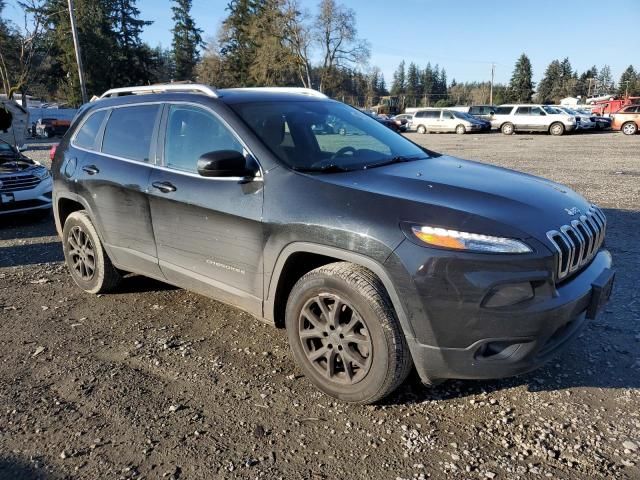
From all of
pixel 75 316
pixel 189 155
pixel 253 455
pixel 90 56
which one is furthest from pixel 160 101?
pixel 90 56

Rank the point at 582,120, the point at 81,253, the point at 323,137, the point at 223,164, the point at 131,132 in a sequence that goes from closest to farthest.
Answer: the point at 223,164
the point at 323,137
the point at 131,132
the point at 81,253
the point at 582,120

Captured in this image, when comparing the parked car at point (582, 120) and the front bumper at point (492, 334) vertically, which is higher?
the front bumper at point (492, 334)

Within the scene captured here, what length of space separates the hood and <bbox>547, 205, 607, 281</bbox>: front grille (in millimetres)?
51

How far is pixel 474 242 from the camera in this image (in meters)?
2.53

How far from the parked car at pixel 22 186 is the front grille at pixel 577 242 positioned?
276 inches

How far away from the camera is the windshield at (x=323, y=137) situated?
3405 millimetres

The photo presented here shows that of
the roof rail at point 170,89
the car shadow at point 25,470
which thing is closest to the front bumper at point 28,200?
the roof rail at point 170,89

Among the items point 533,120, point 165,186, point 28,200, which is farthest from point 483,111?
point 165,186

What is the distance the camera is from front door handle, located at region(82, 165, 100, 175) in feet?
14.6

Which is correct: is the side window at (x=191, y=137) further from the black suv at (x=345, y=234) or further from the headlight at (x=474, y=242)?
the headlight at (x=474, y=242)

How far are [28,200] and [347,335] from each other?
22.0 feet

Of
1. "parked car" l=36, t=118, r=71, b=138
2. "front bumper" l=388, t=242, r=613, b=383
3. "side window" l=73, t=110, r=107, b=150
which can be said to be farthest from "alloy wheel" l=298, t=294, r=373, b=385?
"parked car" l=36, t=118, r=71, b=138

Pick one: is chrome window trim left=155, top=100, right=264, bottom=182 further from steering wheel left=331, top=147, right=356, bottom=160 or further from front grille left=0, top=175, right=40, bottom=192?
front grille left=0, top=175, right=40, bottom=192

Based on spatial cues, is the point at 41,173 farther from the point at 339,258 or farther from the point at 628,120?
the point at 628,120
